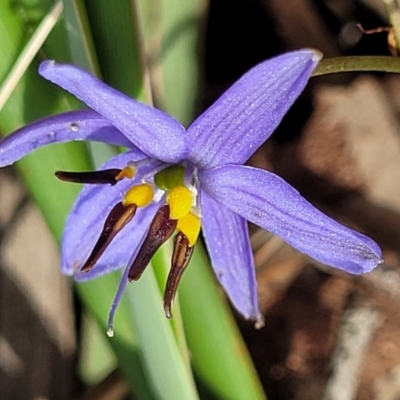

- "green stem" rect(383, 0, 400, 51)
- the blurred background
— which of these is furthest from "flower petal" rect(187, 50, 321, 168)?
the blurred background

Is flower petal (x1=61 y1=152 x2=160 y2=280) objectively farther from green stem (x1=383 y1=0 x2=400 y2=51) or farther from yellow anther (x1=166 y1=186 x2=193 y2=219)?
green stem (x1=383 y1=0 x2=400 y2=51)

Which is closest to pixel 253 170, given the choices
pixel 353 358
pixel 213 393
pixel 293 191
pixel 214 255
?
pixel 293 191

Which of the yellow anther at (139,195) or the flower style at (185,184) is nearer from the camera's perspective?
the flower style at (185,184)

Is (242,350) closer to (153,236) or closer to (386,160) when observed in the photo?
(153,236)

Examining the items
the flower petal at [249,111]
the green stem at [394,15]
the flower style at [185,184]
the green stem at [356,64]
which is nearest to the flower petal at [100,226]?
the flower style at [185,184]

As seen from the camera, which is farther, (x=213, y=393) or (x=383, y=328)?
(x=383, y=328)

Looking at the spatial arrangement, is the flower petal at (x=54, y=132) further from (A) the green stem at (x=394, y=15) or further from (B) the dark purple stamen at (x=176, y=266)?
(A) the green stem at (x=394, y=15)

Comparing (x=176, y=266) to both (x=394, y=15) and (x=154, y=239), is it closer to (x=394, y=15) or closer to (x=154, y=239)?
(x=154, y=239)
